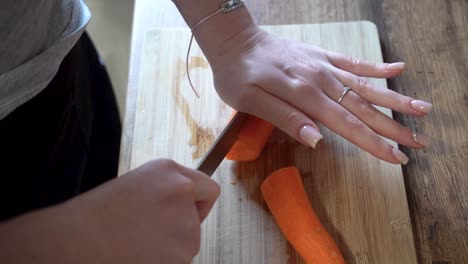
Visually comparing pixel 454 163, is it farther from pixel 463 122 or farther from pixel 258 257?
pixel 258 257

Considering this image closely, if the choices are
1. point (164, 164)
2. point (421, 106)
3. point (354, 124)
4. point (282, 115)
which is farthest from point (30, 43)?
point (421, 106)

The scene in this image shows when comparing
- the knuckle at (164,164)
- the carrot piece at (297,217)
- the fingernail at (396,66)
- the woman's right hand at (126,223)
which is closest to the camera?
the woman's right hand at (126,223)

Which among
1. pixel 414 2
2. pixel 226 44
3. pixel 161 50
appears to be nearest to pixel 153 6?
pixel 161 50

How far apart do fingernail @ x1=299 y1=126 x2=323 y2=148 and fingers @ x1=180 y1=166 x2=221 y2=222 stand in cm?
22

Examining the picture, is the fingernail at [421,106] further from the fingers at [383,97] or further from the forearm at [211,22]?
the forearm at [211,22]

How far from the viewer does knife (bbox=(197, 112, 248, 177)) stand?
2.57 feet

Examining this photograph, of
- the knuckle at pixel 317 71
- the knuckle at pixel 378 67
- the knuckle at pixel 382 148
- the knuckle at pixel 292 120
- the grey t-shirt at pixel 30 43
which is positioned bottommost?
the knuckle at pixel 382 148

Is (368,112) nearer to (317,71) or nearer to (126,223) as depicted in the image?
(317,71)

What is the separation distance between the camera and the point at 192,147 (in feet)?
2.91

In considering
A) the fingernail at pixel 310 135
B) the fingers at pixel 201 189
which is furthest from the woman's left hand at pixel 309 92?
the fingers at pixel 201 189

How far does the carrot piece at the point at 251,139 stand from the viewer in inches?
32.5

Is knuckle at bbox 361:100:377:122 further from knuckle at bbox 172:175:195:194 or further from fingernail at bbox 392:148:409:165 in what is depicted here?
knuckle at bbox 172:175:195:194

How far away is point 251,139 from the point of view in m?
0.83

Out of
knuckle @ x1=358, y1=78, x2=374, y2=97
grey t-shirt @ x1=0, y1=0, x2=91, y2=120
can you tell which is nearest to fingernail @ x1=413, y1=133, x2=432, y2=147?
knuckle @ x1=358, y1=78, x2=374, y2=97
